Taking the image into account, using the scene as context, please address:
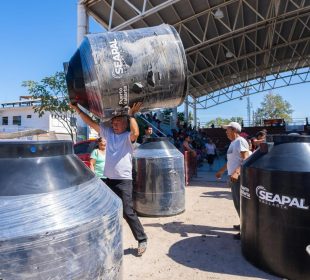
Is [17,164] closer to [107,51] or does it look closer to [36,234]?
[36,234]

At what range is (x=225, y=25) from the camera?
1547cm

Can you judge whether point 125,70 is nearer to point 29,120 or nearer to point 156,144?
point 156,144

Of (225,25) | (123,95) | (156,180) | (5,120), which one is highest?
(225,25)

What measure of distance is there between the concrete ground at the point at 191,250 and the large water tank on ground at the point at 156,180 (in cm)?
22

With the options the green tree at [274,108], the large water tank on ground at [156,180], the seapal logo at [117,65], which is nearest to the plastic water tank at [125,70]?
the seapal logo at [117,65]

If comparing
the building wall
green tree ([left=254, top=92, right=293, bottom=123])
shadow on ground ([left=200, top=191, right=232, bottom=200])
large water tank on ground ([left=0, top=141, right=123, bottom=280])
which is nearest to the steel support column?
shadow on ground ([left=200, top=191, right=232, bottom=200])

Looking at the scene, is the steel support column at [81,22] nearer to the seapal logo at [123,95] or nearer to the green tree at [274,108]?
the seapal logo at [123,95]

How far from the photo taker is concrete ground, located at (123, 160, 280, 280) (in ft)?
11.4

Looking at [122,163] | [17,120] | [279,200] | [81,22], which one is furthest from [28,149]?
[17,120]

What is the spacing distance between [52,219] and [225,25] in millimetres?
15548

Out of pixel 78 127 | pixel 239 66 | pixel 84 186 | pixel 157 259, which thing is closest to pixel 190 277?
pixel 157 259

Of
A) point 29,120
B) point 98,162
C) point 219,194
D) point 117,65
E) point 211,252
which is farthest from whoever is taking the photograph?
point 29,120

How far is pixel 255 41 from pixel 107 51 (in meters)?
19.3

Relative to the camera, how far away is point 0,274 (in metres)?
1.40
